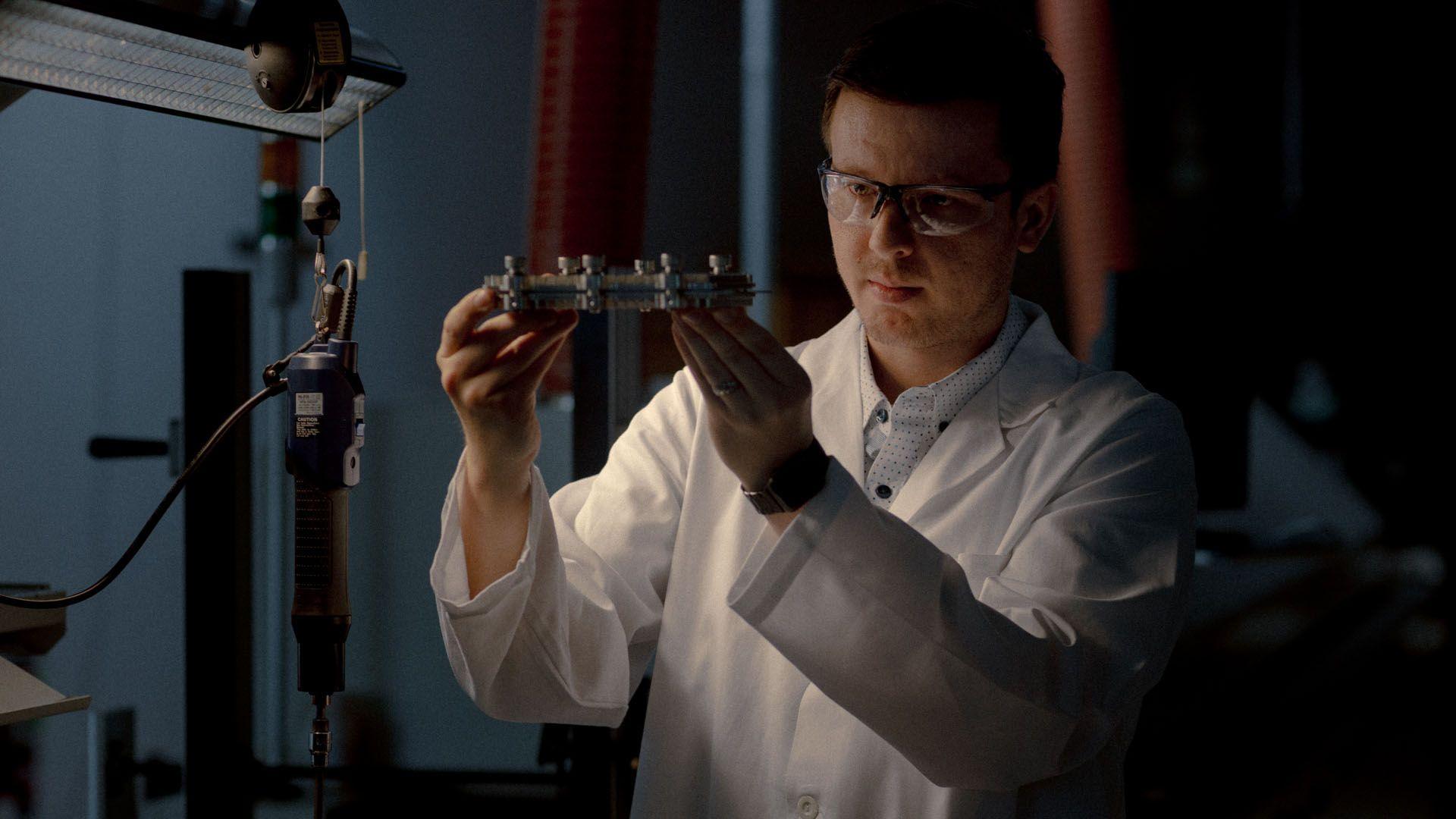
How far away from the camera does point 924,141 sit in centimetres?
116

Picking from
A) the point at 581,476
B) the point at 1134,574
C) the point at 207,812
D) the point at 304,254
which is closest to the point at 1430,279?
the point at 1134,574

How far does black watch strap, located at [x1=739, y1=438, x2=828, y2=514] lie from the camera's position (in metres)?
0.90

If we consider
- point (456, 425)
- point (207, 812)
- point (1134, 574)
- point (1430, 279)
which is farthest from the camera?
point (456, 425)

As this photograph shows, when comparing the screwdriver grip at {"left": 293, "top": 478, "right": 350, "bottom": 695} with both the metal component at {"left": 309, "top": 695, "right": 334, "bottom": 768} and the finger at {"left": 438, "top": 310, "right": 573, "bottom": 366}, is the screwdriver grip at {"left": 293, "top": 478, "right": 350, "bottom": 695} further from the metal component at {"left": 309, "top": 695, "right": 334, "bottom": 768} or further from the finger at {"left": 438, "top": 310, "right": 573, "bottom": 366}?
the finger at {"left": 438, "top": 310, "right": 573, "bottom": 366}

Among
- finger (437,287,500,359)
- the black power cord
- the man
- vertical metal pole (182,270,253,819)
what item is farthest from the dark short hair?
vertical metal pole (182,270,253,819)

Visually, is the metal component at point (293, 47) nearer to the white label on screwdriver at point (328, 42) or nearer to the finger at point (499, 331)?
the white label on screwdriver at point (328, 42)

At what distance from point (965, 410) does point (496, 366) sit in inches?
22.9

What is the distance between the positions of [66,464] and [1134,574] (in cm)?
214

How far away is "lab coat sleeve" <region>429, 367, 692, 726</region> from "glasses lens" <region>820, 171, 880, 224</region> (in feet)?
1.14

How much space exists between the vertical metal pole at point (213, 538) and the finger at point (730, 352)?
128cm

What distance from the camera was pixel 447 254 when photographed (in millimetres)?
2613

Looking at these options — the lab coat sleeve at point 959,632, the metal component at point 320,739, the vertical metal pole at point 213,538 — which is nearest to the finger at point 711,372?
the lab coat sleeve at point 959,632

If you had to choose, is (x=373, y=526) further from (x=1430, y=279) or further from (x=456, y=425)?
(x=1430, y=279)

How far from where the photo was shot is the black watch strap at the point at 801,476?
90cm
